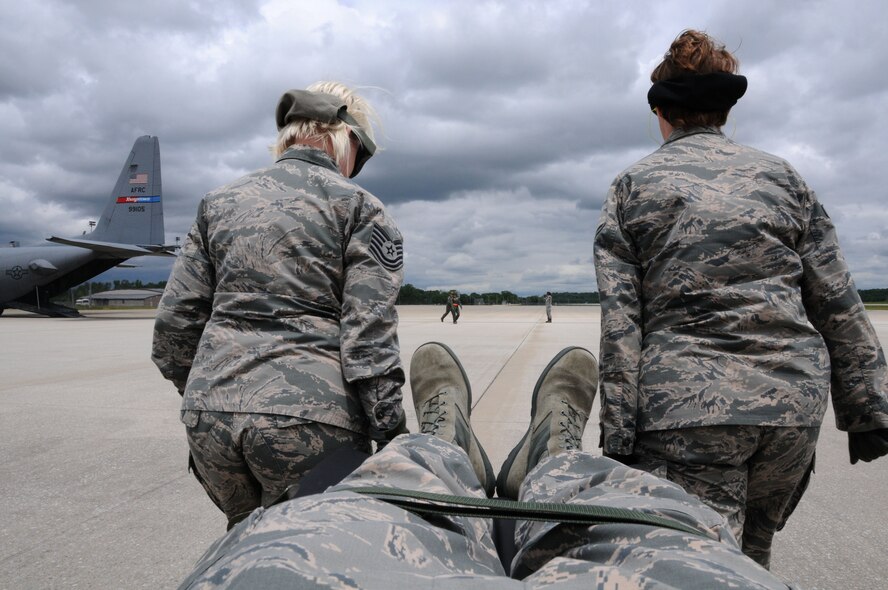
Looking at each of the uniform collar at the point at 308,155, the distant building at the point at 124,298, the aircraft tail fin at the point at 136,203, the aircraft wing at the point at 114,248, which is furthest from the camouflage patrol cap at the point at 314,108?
the distant building at the point at 124,298

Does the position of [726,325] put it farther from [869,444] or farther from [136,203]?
[136,203]

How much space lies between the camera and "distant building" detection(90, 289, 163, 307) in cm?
9438

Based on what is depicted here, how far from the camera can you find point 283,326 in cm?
170

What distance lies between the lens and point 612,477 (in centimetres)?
115

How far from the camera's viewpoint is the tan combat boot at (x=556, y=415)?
1848 mm

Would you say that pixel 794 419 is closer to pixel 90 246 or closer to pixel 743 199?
pixel 743 199

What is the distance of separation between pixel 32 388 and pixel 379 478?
24.3 feet

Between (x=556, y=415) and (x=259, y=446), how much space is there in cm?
94

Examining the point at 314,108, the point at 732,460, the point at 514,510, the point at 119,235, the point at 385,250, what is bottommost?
the point at 732,460

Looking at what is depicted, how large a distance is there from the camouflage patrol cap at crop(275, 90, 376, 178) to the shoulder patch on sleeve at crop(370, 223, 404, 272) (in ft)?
1.35

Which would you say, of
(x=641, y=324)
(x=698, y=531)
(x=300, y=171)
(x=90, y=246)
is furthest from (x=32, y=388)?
(x=90, y=246)

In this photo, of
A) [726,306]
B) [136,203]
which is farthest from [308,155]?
[136,203]

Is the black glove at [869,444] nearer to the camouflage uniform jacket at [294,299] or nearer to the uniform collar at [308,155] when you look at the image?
the camouflage uniform jacket at [294,299]

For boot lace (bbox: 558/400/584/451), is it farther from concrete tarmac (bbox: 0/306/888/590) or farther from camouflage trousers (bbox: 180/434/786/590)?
concrete tarmac (bbox: 0/306/888/590)
